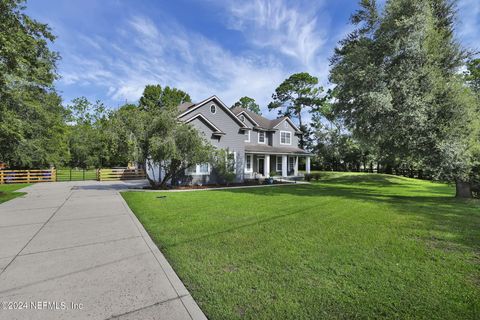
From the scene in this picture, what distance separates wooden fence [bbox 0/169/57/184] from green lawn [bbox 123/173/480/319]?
61.5 ft

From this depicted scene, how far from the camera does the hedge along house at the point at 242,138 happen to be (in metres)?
17.2

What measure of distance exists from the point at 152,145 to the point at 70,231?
7.18m

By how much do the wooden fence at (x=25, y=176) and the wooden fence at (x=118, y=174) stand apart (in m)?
3.88

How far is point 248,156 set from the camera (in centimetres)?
2159

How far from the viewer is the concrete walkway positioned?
2756 millimetres

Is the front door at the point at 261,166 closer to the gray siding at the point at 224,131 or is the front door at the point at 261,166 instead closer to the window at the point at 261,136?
the window at the point at 261,136

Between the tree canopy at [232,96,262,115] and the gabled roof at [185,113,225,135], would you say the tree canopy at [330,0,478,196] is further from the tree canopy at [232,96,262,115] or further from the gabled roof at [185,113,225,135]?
the tree canopy at [232,96,262,115]

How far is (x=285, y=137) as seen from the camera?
24812 mm

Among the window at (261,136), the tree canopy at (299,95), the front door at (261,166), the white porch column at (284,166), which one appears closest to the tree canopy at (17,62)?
the window at (261,136)

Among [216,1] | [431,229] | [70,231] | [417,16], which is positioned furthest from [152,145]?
[417,16]

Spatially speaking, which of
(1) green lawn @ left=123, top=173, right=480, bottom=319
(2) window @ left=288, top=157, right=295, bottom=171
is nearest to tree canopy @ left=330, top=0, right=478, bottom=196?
(1) green lawn @ left=123, top=173, right=480, bottom=319

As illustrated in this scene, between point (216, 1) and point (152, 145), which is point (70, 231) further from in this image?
point (216, 1)

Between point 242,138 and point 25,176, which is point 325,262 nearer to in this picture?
point 242,138

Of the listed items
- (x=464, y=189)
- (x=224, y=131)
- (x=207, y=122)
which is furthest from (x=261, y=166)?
(x=464, y=189)
